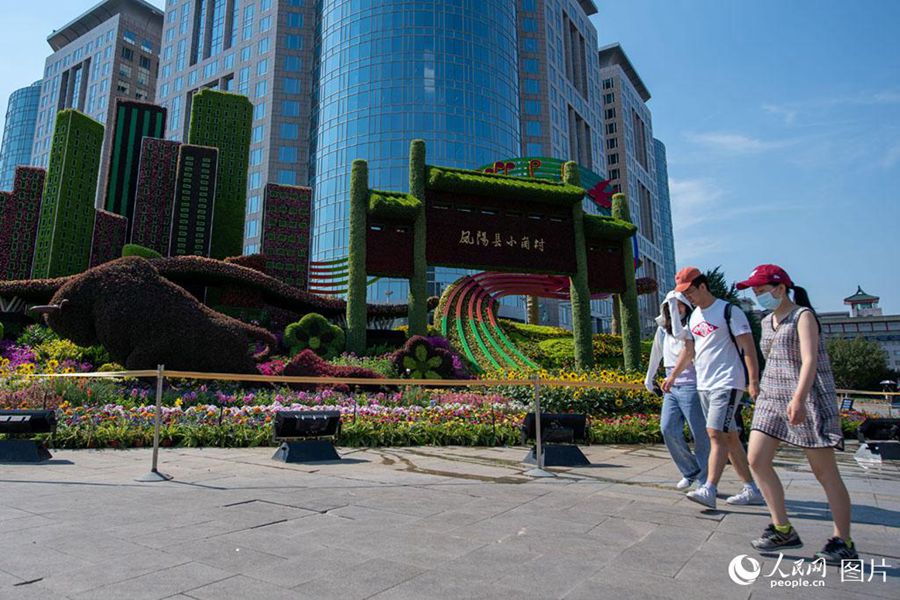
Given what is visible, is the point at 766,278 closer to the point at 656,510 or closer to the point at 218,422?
the point at 656,510

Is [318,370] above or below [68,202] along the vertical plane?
below

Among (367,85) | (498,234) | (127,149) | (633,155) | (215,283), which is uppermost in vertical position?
(633,155)

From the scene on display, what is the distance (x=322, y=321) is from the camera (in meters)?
18.0

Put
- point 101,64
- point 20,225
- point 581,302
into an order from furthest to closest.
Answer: point 101,64 → point 20,225 → point 581,302

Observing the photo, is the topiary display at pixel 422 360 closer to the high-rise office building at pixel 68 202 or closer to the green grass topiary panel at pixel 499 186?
the green grass topiary panel at pixel 499 186

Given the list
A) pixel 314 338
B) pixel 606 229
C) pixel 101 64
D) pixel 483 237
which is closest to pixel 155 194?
pixel 314 338

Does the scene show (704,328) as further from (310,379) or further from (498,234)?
(498,234)

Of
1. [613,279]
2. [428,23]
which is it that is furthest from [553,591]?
[428,23]

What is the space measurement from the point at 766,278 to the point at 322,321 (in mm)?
15955

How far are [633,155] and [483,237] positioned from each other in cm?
7724

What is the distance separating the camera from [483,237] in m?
19.7

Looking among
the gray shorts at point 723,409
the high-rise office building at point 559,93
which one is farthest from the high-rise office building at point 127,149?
the high-rise office building at point 559,93

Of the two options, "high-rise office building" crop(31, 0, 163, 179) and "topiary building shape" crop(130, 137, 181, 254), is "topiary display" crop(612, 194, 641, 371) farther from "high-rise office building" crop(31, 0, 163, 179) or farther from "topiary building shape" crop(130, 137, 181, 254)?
"high-rise office building" crop(31, 0, 163, 179)

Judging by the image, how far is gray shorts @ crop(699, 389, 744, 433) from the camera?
13.4 ft
